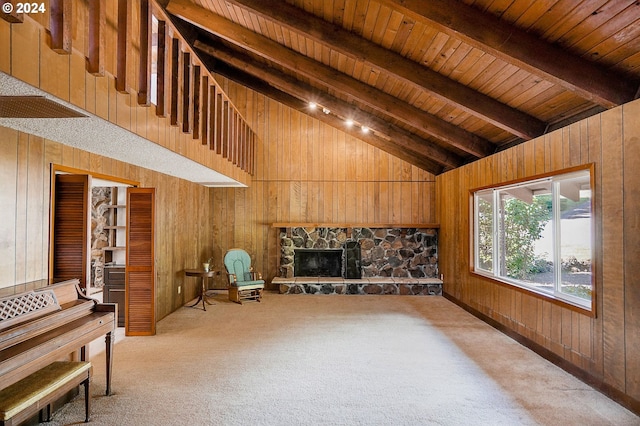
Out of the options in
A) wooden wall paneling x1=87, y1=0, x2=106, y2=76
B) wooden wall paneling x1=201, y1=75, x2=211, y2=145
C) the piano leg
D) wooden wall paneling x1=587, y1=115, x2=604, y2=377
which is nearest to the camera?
wooden wall paneling x1=87, y1=0, x2=106, y2=76

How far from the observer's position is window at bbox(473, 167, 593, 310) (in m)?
3.46

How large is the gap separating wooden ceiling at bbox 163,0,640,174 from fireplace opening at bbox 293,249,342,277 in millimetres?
2780

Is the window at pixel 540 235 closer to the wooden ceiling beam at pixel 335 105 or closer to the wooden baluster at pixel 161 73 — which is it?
the wooden ceiling beam at pixel 335 105

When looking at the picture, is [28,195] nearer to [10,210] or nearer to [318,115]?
[10,210]

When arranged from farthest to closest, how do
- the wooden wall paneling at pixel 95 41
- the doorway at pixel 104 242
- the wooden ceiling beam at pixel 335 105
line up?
1. the wooden ceiling beam at pixel 335 105
2. the doorway at pixel 104 242
3. the wooden wall paneling at pixel 95 41

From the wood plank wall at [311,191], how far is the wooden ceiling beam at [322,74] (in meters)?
2.42

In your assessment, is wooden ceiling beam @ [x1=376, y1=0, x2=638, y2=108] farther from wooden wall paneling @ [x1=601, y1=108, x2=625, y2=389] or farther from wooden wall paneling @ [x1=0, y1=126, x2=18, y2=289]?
wooden wall paneling @ [x1=0, y1=126, x2=18, y2=289]

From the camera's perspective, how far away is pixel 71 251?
3.12 meters

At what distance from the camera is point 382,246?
7.28 metres

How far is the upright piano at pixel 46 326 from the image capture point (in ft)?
6.50

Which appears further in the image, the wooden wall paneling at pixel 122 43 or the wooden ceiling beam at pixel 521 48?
the wooden ceiling beam at pixel 521 48

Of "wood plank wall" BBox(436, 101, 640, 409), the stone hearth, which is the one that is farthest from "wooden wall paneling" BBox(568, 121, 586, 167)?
the stone hearth

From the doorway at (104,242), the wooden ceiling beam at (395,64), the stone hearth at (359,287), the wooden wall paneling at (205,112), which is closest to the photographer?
the doorway at (104,242)

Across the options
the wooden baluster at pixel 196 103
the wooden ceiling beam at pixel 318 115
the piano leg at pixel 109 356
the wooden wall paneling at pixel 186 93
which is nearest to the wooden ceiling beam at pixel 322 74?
the wooden baluster at pixel 196 103
